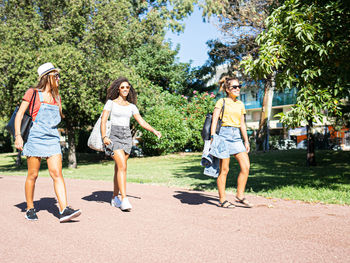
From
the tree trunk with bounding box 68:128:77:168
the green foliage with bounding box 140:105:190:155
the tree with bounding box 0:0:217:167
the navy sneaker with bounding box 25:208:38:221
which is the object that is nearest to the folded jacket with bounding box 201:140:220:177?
the navy sneaker with bounding box 25:208:38:221

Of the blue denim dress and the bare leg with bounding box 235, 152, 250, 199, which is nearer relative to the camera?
the blue denim dress

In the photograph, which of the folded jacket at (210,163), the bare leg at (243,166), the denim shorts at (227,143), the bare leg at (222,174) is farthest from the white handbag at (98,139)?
the bare leg at (243,166)

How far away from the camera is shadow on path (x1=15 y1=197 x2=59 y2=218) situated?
5355mm

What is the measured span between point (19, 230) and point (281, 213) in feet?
11.3

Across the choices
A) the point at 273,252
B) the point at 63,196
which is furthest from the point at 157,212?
the point at 273,252

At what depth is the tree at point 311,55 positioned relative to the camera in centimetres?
591

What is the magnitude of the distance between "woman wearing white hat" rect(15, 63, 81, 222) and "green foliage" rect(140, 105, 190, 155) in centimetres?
1733

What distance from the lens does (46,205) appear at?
5879 mm

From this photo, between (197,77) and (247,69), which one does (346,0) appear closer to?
(247,69)

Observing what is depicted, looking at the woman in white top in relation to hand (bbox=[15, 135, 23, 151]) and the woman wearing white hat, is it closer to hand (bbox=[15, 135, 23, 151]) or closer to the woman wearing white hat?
the woman wearing white hat

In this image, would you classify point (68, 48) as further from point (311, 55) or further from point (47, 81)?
point (311, 55)

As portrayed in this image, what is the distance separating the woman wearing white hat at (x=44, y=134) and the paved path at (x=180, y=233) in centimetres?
45

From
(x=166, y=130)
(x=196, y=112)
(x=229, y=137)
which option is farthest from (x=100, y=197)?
(x=196, y=112)

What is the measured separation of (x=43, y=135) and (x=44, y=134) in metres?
0.02
